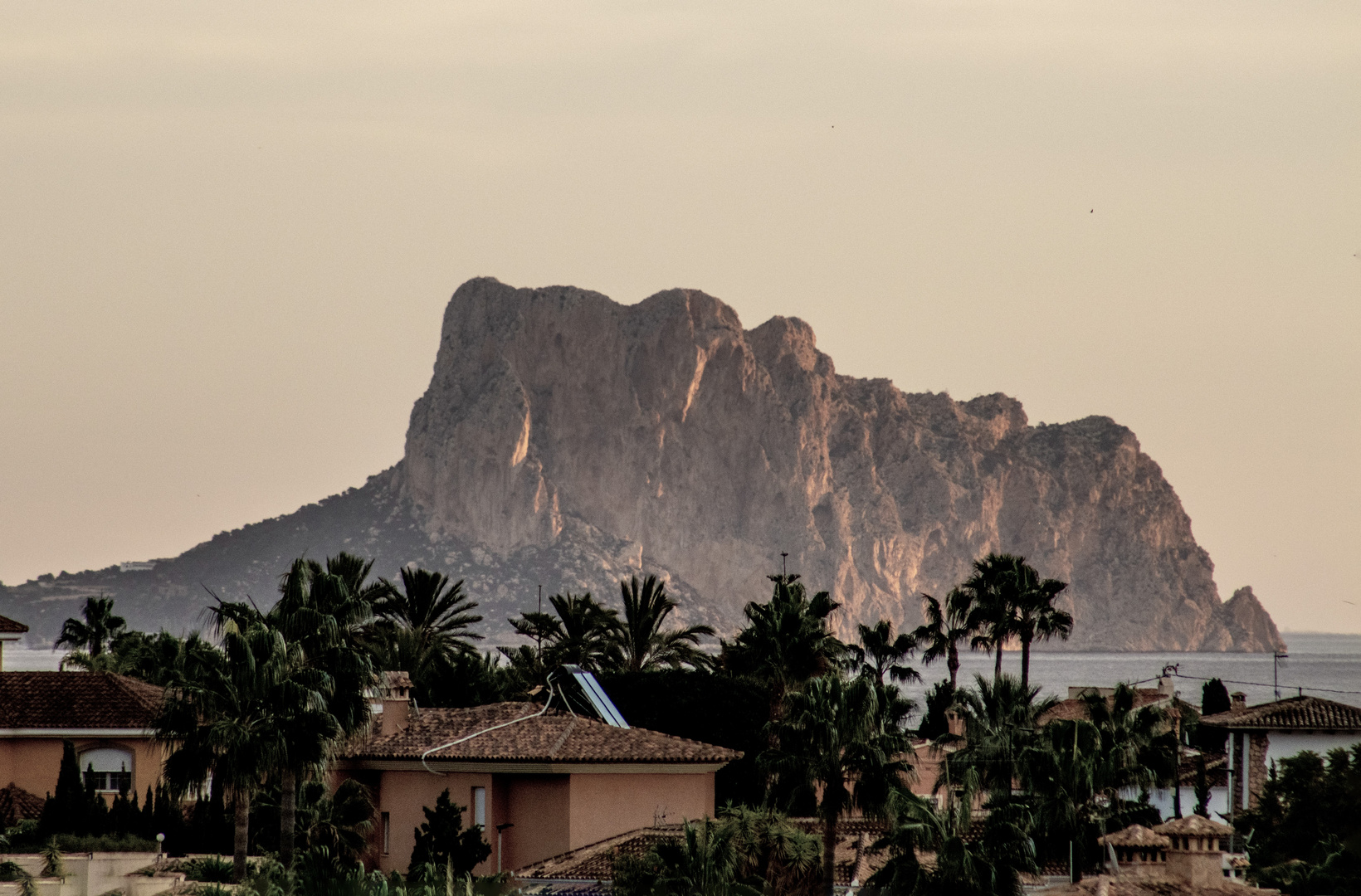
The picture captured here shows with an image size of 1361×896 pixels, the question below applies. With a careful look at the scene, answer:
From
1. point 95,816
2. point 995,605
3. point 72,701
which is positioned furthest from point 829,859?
point 995,605

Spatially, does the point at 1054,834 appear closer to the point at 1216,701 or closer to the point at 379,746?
the point at 379,746

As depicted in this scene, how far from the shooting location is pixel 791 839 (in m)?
34.7

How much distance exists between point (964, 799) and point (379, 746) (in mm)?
15812

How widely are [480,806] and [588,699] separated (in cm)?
779

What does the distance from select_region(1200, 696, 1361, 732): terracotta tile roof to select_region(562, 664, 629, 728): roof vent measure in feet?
56.8

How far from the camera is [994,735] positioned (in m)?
43.1

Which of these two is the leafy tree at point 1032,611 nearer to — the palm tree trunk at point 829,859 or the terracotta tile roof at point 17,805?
the palm tree trunk at point 829,859

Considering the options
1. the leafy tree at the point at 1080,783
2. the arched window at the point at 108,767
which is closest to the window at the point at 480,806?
the arched window at the point at 108,767

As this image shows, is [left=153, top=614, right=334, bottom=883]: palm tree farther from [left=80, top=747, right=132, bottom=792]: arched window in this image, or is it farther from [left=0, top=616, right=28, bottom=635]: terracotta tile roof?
[left=0, top=616, right=28, bottom=635]: terracotta tile roof

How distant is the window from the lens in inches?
1624

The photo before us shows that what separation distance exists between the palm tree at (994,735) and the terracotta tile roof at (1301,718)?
21.9 feet

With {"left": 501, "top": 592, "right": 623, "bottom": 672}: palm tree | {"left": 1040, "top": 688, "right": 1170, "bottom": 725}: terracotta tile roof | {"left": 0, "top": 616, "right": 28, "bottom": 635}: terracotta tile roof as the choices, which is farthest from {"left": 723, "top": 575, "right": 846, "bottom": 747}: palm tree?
{"left": 0, "top": 616, "right": 28, "bottom": 635}: terracotta tile roof

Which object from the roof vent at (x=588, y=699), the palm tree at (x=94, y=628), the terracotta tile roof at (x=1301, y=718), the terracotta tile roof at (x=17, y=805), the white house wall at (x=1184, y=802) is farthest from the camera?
the palm tree at (x=94, y=628)

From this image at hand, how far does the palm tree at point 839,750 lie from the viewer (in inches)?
1449
